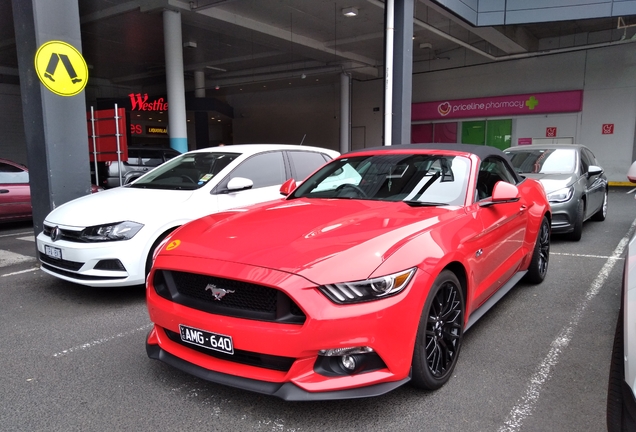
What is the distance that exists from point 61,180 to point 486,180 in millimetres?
5164

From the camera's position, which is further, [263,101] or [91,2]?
[263,101]

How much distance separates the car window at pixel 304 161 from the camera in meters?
6.11

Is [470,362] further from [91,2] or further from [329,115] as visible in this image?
[329,115]

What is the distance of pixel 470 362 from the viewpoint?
3.16m

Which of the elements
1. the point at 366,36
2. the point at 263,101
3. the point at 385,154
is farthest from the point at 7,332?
the point at 263,101

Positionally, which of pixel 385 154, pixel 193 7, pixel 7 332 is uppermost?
pixel 193 7

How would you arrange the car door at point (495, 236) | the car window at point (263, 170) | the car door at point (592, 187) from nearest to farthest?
the car door at point (495, 236), the car window at point (263, 170), the car door at point (592, 187)

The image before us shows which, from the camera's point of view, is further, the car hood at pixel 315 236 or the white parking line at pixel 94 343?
the white parking line at pixel 94 343

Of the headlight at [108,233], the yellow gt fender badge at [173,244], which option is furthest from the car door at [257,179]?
the yellow gt fender badge at [173,244]

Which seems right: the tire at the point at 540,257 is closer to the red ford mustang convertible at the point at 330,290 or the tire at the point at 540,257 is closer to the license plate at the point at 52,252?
the red ford mustang convertible at the point at 330,290

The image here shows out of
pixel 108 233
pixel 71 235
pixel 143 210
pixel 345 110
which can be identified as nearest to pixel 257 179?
pixel 143 210

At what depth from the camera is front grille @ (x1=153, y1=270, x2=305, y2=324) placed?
7.50ft

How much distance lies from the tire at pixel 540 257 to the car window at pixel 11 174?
30.2 ft

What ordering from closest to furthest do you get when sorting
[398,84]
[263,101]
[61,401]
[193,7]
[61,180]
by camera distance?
[61,401] → [61,180] → [398,84] → [193,7] → [263,101]
